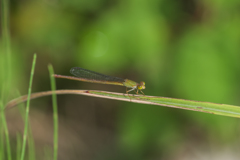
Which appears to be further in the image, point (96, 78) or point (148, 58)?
point (148, 58)

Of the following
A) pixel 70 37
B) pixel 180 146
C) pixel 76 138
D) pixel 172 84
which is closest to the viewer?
pixel 172 84

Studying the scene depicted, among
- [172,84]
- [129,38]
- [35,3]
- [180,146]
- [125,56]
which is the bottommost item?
[180,146]

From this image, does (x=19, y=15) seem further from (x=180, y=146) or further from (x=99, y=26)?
(x=180, y=146)

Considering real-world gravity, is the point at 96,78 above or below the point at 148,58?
below

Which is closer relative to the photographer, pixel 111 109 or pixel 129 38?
pixel 129 38

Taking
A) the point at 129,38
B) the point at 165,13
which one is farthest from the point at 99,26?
the point at 165,13

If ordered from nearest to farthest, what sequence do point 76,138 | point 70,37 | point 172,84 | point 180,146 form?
point 172,84
point 70,37
point 180,146
point 76,138

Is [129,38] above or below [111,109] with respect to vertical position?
above
